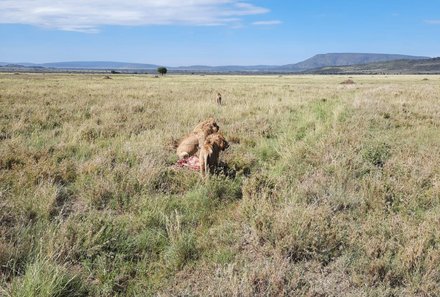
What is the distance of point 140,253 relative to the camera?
4344 millimetres

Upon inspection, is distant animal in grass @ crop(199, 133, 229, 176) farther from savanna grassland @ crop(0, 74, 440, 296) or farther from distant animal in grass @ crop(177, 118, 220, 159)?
distant animal in grass @ crop(177, 118, 220, 159)

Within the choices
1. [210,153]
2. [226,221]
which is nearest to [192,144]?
[210,153]

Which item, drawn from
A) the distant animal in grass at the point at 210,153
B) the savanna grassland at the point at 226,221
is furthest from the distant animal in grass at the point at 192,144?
the distant animal in grass at the point at 210,153

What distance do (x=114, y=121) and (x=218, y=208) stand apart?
9098mm

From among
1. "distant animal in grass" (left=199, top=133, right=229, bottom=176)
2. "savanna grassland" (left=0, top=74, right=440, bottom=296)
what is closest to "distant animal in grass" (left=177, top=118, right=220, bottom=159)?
"savanna grassland" (left=0, top=74, right=440, bottom=296)

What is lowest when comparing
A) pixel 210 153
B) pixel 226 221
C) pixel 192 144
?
pixel 226 221

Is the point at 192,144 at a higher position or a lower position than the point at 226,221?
higher

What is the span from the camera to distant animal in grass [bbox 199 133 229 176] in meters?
6.77

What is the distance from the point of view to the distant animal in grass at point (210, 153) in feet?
22.2

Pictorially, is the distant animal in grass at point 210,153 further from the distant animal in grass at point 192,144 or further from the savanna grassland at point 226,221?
the distant animal in grass at point 192,144

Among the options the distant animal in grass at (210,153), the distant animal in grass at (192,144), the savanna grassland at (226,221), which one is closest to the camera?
the savanna grassland at (226,221)

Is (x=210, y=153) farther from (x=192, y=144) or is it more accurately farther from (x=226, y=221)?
(x=226, y=221)

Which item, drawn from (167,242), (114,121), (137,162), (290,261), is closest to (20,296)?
(167,242)

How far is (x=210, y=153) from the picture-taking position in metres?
6.83
